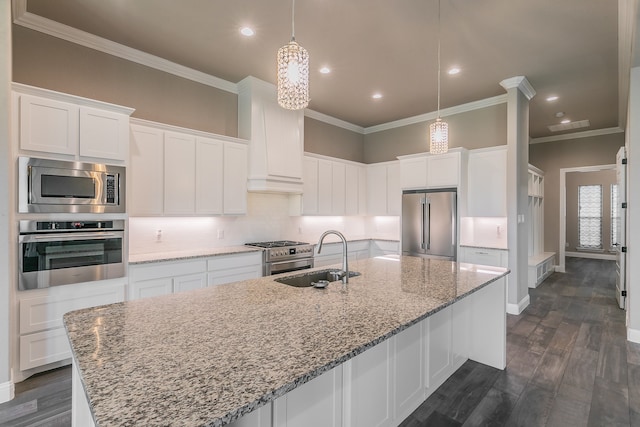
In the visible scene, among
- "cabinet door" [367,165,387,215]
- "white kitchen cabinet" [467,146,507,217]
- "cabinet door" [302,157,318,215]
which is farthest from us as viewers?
"cabinet door" [367,165,387,215]

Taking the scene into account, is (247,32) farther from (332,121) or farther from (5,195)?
(332,121)

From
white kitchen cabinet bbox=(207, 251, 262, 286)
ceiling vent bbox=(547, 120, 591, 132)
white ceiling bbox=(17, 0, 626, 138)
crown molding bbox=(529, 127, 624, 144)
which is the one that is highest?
white ceiling bbox=(17, 0, 626, 138)

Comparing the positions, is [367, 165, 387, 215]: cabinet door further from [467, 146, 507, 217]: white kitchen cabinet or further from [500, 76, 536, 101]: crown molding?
[500, 76, 536, 101]: crown molding

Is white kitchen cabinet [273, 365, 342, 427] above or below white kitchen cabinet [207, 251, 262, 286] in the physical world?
below

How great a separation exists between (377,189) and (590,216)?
6823 millimetres

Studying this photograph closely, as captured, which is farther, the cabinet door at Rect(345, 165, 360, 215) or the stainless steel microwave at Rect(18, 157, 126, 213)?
the cabinet door at Rect(345, 165, 360, 215)

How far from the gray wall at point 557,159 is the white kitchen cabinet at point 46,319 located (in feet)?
27.2

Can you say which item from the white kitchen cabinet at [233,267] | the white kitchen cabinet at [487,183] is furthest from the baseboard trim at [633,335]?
the white kitchen cabinet at [233,267]

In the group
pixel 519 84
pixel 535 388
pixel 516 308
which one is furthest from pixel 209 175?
pixel 516 308

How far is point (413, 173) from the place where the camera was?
5148 millimetres

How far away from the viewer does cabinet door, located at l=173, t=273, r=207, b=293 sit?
3.25 metres

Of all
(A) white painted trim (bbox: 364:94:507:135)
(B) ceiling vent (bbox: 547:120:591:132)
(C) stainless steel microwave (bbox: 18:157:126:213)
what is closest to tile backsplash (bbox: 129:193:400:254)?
(C) stainless steel microwave (bbox: 18:157:126:213)

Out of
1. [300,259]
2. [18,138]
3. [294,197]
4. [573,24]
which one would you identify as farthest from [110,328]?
[573,24]

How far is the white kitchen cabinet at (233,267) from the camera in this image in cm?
353
